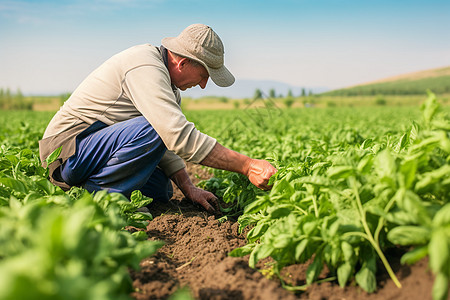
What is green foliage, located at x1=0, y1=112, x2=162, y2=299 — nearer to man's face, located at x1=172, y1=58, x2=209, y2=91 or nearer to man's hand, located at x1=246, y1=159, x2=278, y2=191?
man's hand, located at x1=246, y1=159, x2=278, y2=191

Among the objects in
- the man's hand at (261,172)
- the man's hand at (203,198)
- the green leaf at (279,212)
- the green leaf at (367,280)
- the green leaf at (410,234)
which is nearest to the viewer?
the green leaf at (410,234)

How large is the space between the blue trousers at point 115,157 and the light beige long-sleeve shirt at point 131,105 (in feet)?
0.34

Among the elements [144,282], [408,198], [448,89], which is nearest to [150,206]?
[144,282]

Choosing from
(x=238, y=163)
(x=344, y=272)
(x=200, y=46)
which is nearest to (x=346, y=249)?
(x=344, y=272)

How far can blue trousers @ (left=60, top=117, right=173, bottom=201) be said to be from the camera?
3.07m

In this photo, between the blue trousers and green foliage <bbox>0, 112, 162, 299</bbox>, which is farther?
the blue trousers

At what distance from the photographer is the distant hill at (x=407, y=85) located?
96.6 metres

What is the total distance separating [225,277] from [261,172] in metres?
0.92

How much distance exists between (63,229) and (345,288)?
1.38 metres

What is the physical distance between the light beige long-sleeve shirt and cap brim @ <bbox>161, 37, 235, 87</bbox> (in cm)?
12

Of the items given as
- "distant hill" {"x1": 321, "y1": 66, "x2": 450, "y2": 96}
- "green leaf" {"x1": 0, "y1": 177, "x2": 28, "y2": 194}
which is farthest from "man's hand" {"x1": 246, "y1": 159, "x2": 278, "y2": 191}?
"distant hill" {"x1": 321, "y1": 66, "x2": 450, "y2": 96}

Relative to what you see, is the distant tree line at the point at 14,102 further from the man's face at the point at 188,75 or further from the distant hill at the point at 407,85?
the distant hill at the point at 407,85

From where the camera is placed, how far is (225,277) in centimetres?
195

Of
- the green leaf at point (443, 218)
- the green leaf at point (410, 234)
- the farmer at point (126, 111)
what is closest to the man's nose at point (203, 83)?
the farmer at point (126, 111)
